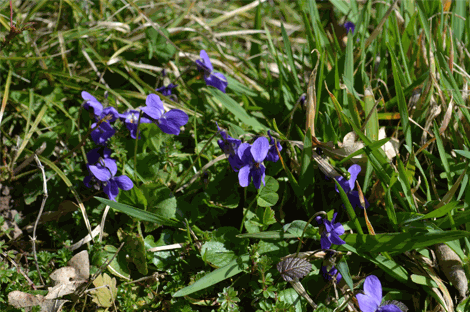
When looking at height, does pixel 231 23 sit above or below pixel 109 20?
below

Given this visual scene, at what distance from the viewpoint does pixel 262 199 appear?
1979 mm

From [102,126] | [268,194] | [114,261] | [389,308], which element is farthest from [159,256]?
[389,308]

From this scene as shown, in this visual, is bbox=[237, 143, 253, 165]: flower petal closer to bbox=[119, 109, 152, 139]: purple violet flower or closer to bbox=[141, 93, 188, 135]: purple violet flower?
bbox=[141, 93, 188, 135]: purple violet flower

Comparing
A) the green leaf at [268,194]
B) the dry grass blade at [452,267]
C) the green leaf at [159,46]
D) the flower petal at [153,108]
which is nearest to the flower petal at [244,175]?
the green leaf at [268,194]

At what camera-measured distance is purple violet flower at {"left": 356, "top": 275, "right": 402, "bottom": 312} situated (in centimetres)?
159

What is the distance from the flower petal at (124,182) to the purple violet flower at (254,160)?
56 cm

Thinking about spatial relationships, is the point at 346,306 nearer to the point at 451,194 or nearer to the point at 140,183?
the point at 451,194

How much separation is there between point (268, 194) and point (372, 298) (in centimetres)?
68

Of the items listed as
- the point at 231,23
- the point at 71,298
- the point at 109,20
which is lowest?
the point at 71,298

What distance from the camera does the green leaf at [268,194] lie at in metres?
1.97

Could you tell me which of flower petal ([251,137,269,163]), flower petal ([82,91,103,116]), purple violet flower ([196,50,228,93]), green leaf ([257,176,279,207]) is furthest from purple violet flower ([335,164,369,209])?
flower petal ([82,91,103,116])

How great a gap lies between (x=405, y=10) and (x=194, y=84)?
1.63m

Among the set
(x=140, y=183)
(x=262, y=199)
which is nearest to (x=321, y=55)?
(x=262, y=199)

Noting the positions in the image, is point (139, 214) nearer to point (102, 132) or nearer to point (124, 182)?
point (124, 182)
